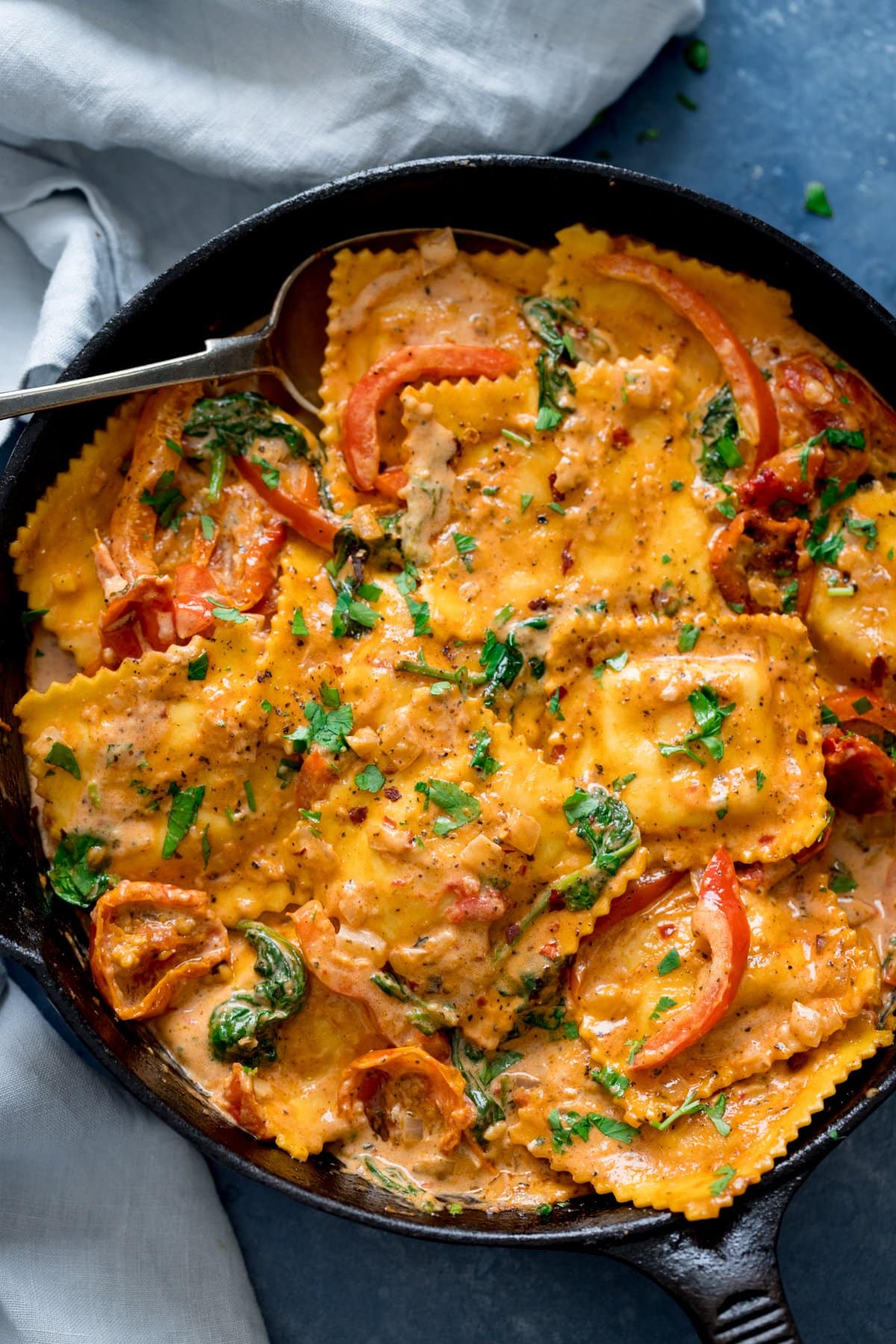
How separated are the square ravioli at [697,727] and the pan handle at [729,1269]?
988 millimetres

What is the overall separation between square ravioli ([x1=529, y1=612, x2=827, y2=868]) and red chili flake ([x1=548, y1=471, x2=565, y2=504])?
0.38 metres

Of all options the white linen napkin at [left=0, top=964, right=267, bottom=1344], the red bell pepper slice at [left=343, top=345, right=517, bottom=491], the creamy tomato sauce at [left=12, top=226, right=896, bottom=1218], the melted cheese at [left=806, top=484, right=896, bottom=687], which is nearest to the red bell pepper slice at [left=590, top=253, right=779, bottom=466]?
the creamy tomato sauce at [left=12, top=226, right=896, bottom=1218]

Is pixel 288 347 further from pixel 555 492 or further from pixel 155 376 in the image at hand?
pixel 555 492

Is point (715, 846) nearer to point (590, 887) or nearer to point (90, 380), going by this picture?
point (590, 887)

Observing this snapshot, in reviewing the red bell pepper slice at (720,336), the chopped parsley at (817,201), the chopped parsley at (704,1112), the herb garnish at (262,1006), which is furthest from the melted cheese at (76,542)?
the chopped parsley at (817,201)

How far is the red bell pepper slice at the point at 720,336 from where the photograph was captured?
380 centimetres

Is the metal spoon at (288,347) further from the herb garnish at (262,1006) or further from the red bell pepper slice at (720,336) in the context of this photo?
the herb garnish at (262,1006)

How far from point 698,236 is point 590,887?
2097mm

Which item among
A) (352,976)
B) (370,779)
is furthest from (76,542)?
(352,976)

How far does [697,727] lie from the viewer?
361 cm

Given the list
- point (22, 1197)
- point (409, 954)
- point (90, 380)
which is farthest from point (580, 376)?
point (22, 1197)

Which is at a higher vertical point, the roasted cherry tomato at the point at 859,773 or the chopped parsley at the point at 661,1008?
the roasted cherry tomato at the point at 859,773

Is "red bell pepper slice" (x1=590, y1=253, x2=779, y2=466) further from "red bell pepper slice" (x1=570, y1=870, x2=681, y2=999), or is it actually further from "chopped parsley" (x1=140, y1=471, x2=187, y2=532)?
"chopped parsley" (x1=140, y1=471, x2=187, y2=532)

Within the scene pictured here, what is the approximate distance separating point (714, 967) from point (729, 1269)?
80cm
